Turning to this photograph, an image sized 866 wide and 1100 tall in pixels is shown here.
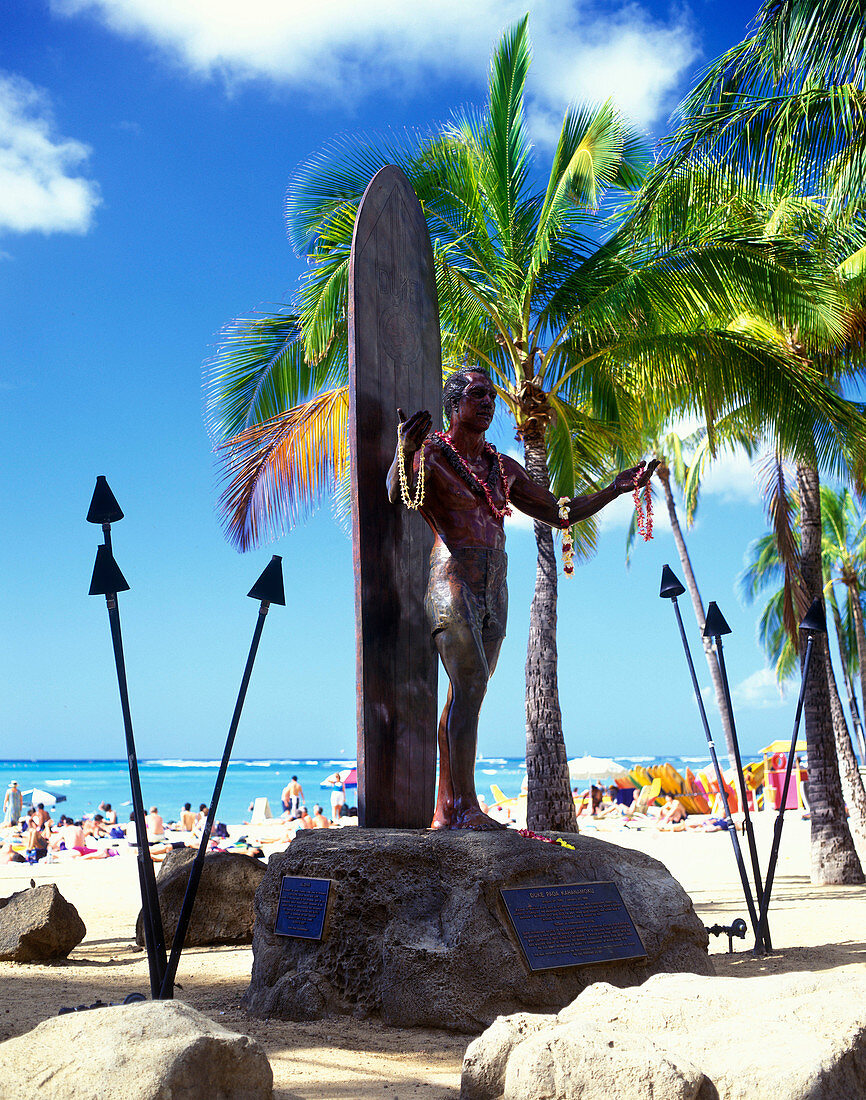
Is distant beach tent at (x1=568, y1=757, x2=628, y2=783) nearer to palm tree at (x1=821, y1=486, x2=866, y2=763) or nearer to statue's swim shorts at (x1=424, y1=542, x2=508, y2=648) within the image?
palm tree at (x1=821, y1=486, x2=866, y2=763)

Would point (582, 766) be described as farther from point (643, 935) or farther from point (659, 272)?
point (643, 935)

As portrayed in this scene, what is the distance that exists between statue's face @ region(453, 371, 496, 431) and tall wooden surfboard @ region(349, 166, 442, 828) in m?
0.58

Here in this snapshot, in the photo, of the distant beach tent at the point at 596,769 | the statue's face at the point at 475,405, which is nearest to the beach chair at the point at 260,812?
the distant beach tent at the point at 596,769

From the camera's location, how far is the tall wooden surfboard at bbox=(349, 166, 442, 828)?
5.22 metres

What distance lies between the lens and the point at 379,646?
528 centimetres

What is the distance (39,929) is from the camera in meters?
6.27

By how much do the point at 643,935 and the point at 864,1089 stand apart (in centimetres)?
204

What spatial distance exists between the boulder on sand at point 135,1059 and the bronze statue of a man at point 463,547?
2.17 m

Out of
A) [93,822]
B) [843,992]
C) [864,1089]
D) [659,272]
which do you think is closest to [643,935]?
[843,992]

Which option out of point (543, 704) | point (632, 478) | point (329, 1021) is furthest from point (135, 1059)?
point (543, 704)

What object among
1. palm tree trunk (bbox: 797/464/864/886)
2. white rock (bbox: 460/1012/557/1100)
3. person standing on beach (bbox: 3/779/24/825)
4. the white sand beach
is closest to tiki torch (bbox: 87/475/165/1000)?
the white sand beach

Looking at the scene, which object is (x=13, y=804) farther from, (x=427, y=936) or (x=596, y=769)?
(x=427, y=936)

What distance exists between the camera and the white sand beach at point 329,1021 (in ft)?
11.2

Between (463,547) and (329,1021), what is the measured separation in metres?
2.22
